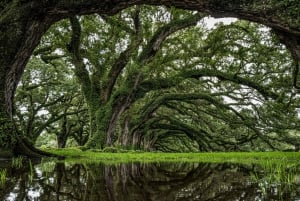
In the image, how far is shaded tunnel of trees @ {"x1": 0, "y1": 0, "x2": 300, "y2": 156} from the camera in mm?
8406

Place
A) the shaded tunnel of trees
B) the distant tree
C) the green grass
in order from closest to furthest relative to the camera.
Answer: the shaded tunnel of trees → the green grass → the distant tree

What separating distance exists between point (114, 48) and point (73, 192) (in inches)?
595

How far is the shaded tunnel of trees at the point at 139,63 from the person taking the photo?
27.6ft

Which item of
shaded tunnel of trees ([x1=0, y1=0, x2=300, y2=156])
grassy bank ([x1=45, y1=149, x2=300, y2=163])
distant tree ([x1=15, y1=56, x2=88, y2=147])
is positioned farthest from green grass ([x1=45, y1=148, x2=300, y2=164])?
distant tree ([x1=15, y1=56, x2=88, y2=147])

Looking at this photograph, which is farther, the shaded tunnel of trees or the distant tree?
the distant tree

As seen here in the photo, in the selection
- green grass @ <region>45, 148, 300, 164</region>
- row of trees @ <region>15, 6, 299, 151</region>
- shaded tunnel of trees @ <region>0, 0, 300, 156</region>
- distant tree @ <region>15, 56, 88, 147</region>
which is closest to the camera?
shaded tunnel of trees @ <region>0, 0, 300, 156</region>

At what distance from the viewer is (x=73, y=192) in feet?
11.0

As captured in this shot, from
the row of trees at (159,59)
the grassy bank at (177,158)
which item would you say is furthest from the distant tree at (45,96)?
the grassy bank at (177,158)

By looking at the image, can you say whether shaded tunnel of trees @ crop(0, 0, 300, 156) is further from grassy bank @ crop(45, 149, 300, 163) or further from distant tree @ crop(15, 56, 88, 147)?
grassy bank @ crop(45, 149, 300, 163)

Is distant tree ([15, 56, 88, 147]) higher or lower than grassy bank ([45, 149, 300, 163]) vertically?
higher

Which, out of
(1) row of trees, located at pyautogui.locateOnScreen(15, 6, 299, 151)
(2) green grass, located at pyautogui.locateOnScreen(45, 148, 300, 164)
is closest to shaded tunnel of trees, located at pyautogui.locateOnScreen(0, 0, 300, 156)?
(1) row of trees, located at pyautogui.locateOnScreen(15, 6, 299, 151)

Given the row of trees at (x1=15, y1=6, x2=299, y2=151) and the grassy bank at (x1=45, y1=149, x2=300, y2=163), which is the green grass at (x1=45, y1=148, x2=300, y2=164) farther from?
the row of trees at (x1=15, y1=6, x2=299, y2=151)

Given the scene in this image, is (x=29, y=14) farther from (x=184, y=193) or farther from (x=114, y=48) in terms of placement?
(x=114, y=48)

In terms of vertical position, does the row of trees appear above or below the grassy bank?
above
